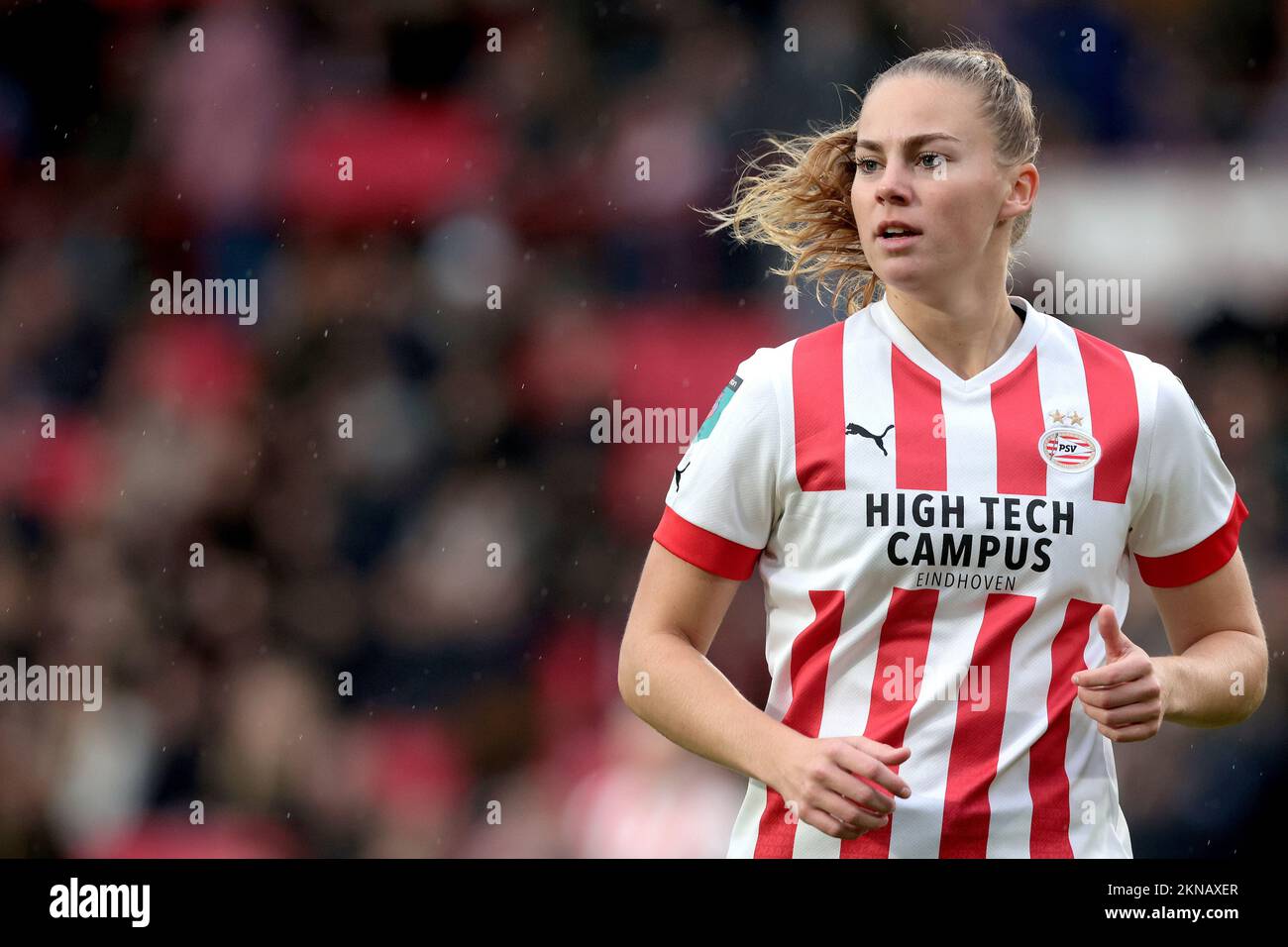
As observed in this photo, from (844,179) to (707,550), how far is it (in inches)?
26.1

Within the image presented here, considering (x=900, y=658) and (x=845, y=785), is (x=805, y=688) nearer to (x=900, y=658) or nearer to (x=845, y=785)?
(x=900, y=658)

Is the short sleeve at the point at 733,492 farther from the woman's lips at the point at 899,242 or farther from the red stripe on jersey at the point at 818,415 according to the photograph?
the woman's lips at the point at 899,242

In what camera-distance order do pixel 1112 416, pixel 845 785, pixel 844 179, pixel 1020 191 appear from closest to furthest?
pixel 845 785
pixel 1112 416
pixel 1020 191
pixel 844 179

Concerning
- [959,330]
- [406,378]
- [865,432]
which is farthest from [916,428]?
[406,378]

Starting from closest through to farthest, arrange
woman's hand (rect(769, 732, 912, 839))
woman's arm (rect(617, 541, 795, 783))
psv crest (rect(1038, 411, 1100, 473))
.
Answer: woman's hand (rect(769, 732, 912, 839)), woman's arm (rect(617, 541, 795, 783)), psv crest (rect(1038, 411, 1100, 473))

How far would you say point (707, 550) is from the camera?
2.11m

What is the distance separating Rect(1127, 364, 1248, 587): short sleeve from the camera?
2139 millimetres

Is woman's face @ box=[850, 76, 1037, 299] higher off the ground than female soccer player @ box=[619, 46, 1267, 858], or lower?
higher

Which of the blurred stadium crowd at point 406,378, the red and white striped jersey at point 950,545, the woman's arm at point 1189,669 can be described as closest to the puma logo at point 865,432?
the red and white striped jersey at point 950,545

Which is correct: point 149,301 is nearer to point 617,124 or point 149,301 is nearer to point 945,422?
point 617,124

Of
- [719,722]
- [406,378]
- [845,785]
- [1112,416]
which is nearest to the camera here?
[845,785]

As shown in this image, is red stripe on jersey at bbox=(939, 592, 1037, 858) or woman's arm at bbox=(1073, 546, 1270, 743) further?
red stripe on jersey at bbox=(939, 592, 1037, 858)

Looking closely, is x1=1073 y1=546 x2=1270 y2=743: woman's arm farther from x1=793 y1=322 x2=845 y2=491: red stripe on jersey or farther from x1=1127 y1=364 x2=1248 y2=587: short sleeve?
x1=793 y1=322 x2=845 y2=491: red stripe on jersey

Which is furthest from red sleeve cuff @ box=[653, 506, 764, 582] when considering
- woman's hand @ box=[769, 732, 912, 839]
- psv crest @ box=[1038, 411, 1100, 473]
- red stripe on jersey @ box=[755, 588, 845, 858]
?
psv crest @ box=[1038, 411, 1100, 473]
